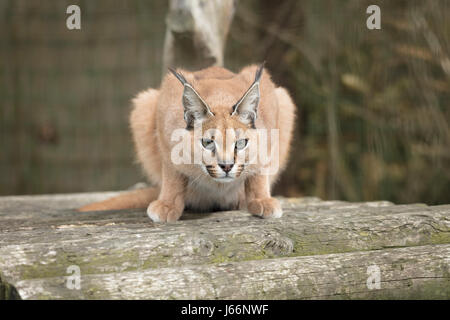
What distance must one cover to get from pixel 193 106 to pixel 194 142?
0.14m

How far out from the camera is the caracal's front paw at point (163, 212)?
7.88 feet

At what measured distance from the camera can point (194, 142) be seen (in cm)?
231

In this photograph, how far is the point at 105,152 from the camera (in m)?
5.30

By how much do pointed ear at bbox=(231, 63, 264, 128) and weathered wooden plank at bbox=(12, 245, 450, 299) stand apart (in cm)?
66

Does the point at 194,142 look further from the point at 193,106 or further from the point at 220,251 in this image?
the point at 220,251

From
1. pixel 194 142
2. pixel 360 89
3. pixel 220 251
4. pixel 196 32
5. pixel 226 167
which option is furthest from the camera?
pixel 360 89

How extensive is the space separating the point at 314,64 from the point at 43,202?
259cm

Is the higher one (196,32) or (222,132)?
(196,32)

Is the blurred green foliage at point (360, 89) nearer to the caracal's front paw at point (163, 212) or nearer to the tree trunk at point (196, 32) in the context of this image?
the tree trunk at point (196, 32)

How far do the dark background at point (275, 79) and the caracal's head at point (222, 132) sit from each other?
104 inches

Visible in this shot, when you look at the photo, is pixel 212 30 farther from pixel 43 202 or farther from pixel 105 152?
pixel 105 152

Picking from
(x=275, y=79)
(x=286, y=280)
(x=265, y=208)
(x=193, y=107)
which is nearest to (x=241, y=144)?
(x=193, y=107)

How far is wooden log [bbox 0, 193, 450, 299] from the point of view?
169 cm

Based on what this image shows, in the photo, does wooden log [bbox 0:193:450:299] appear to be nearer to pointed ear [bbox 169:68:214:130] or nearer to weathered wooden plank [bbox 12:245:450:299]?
weathered wooden plank [bbox 12:245:450:299]
